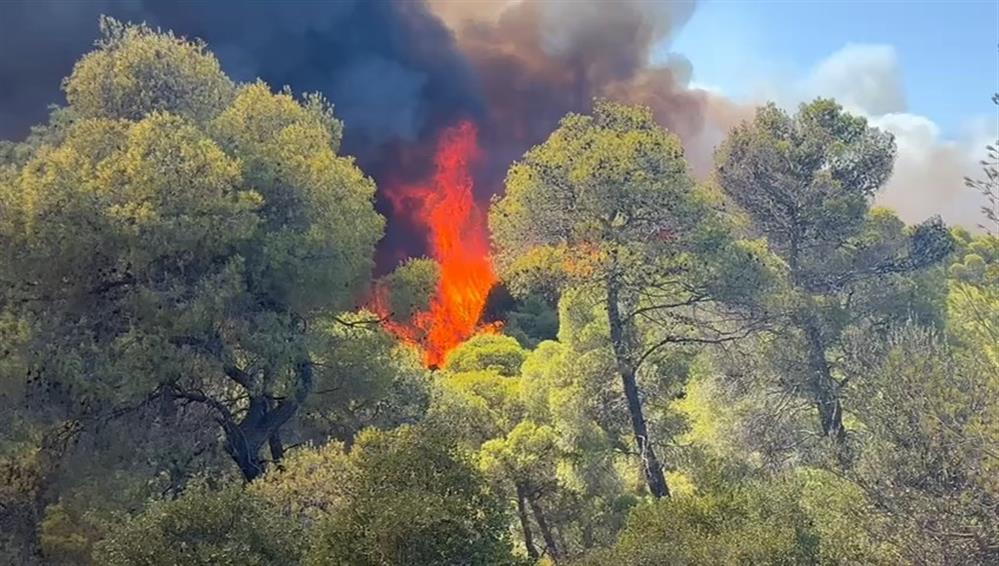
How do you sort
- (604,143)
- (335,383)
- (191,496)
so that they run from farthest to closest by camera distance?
1. (604,143)
2. (335,383)
3. (191,496)

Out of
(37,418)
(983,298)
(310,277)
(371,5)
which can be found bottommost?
(983,298)

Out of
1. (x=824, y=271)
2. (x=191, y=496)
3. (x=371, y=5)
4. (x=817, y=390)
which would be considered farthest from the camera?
(x=371, y=5)

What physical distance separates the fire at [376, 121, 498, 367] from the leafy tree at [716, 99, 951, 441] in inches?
878

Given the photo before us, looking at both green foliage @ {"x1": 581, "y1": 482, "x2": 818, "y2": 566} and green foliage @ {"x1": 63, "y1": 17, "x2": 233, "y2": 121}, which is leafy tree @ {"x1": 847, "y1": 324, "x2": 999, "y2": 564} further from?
green foliage @ {"x1": 63, "y1": 17, "x2": 233, "y2": 121}

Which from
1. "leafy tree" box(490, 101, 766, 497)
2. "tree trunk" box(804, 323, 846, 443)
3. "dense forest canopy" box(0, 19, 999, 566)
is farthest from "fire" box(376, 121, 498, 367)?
"leafy tree" box(490, 101, 766, 497)

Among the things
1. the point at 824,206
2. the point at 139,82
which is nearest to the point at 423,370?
the point at 139,82

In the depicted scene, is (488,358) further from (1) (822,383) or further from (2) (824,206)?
(2) (824,206)

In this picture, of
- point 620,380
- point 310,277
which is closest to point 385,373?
point 310,277

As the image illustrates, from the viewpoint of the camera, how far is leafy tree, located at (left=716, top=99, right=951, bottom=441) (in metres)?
23.8

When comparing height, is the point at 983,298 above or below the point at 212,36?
below

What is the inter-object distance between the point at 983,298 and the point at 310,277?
12.6m

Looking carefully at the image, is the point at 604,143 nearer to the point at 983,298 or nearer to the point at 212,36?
the point at 983,298

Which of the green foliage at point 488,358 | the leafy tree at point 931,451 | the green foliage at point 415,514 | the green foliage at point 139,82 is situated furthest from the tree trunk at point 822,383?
the green foliage at point 139,82

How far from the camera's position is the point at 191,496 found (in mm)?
10922
